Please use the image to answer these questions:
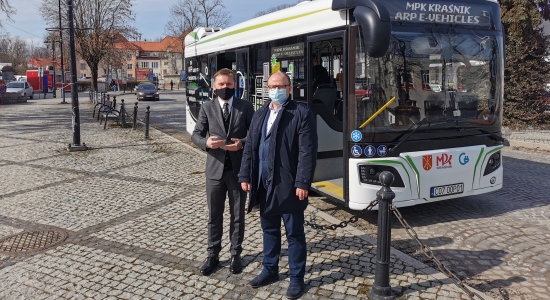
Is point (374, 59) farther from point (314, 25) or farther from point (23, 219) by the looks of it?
point (23, 219)

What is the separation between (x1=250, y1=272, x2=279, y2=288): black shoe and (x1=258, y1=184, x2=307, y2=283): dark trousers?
0.19 metres

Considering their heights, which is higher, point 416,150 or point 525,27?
point 525,27

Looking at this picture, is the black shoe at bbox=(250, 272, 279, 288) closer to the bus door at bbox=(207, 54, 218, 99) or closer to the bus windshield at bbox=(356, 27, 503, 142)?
the bus windshield at bbox=(356, 27, 503, 142)

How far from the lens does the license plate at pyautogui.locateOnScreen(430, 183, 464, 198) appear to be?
5.72m

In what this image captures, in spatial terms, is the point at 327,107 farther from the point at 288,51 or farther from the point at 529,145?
the point at 529,145

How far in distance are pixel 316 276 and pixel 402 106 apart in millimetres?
2336

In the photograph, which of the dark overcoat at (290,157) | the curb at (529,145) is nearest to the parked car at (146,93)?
the curb at (529,145)

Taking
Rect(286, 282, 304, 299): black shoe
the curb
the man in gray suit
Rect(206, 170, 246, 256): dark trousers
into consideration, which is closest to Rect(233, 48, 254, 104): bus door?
the man in gray suit

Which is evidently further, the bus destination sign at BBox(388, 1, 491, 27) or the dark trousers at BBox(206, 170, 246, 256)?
the bus destination sign at BBox(388, 1, 491, 27)

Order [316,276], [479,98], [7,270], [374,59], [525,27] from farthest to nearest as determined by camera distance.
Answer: [525,27] < [479,98] < [374,59] < [7,270] < [316,276]

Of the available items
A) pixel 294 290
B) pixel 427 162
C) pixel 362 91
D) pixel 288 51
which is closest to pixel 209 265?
pixel 294 290

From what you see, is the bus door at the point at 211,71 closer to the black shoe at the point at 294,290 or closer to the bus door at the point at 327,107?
the bus door at the point at 327,107

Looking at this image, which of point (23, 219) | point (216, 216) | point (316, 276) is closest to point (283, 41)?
point (216, 216)

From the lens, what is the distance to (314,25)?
620 cm
